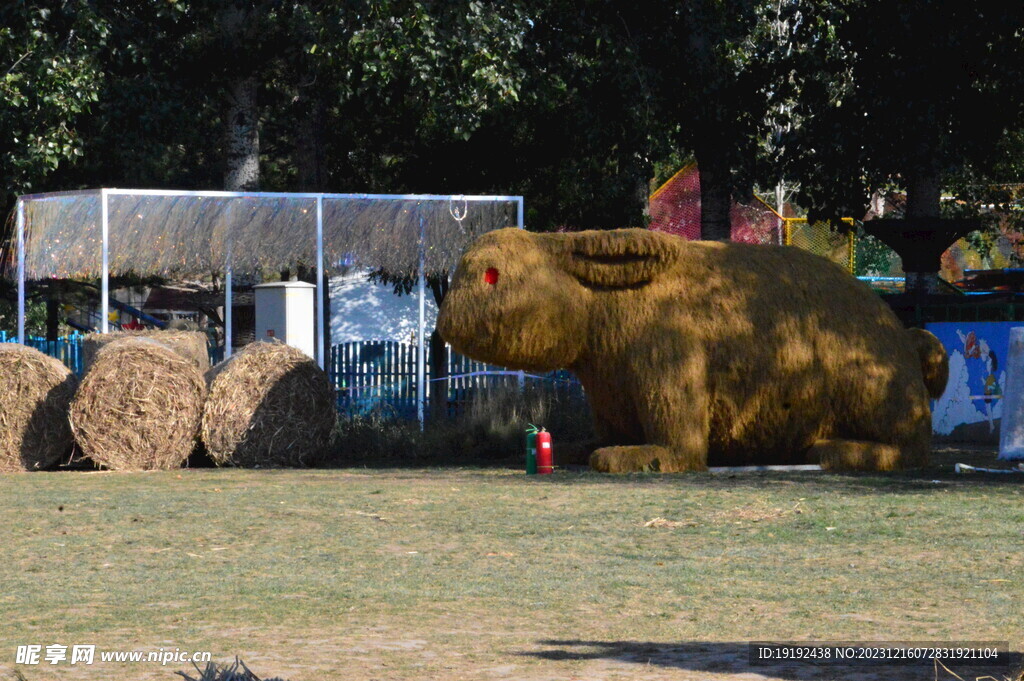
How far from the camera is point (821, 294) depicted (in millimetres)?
14641

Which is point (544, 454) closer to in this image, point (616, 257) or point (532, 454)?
point (532, 454)

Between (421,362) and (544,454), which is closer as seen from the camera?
(544,454)

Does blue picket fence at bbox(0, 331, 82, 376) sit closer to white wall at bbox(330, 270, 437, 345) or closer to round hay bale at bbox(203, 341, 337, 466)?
round hay bale at bbox(203, 341, 337, 466)

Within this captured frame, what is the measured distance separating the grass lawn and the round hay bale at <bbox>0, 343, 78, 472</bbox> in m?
2.38

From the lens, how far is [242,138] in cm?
2286

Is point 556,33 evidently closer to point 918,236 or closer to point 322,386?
point 918,236

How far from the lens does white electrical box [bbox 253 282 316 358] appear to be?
18.3 metres

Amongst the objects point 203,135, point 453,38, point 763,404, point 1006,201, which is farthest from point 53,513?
point 1006,201

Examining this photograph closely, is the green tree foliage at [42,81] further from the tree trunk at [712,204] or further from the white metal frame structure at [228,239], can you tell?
the tree trunk at [712,204]

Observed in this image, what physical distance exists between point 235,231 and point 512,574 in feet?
35.3

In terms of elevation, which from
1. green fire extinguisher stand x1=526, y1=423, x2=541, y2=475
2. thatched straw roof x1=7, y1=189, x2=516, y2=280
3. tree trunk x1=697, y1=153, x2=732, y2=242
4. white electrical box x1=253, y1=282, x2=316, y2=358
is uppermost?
tree trunk x1=697, y1=153, x2=732, y2=242

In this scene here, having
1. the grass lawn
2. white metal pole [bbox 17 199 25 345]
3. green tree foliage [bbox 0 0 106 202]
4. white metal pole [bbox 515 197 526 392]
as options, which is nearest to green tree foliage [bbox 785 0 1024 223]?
white metal pole [bbox 515 197 526 392]

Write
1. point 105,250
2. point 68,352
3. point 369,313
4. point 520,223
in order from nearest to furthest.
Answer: point 105,250 < point 520,223 < point 68,352 < point 369,313

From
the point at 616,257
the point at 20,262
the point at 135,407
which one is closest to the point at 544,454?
the point at 616,257
